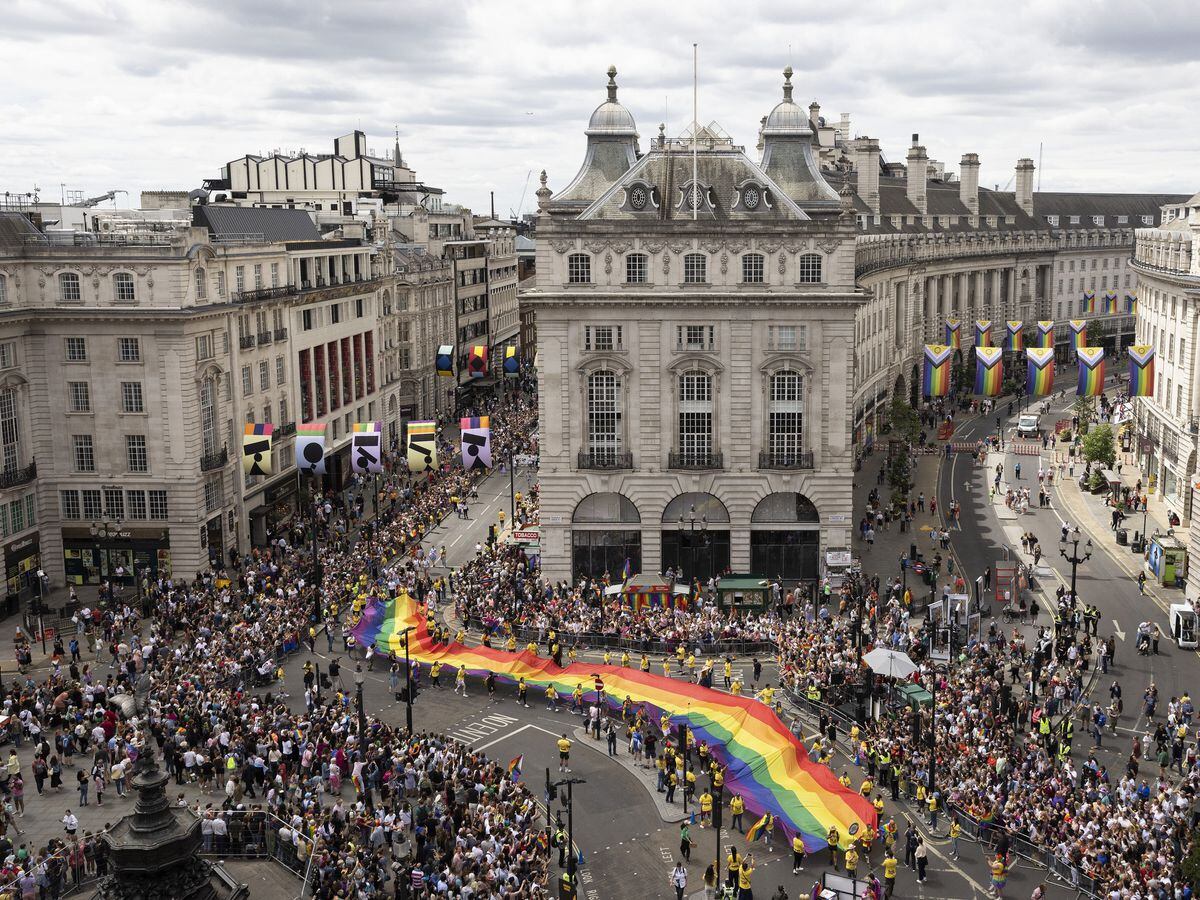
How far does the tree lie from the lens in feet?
306

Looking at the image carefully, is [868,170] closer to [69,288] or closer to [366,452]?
[366,452]

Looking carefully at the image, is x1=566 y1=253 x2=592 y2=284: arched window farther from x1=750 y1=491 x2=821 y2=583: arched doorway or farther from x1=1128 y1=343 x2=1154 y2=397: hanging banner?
x1=1128 y1=343 x2=1154 y2=397: hanging banner

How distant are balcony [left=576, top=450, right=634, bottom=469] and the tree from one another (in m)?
41.7

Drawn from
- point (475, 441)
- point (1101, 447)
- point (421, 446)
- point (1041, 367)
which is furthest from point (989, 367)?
point (421, 446)

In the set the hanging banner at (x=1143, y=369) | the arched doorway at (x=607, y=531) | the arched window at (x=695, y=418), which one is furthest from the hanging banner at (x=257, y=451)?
the hanging banner at (x=1143, y=369)

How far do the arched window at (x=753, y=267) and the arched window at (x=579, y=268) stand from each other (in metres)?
7.74

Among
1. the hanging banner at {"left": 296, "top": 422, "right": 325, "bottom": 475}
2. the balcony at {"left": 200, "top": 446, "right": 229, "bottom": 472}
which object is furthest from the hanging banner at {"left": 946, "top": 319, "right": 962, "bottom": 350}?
the balcony at {"left": 200, "top": 446, "right": 229, "bottom": 472}

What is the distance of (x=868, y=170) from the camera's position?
11931cm

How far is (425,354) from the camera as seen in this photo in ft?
405

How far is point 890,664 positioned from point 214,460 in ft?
134

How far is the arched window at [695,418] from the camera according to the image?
67625 mm

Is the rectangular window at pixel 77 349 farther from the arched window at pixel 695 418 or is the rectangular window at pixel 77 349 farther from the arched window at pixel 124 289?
the arched window at pixel 695 418

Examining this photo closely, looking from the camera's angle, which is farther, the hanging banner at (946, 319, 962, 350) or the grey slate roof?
the hanging banner at (946, 319, 962, 350)

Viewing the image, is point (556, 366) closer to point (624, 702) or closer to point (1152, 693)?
point (624, 702)
